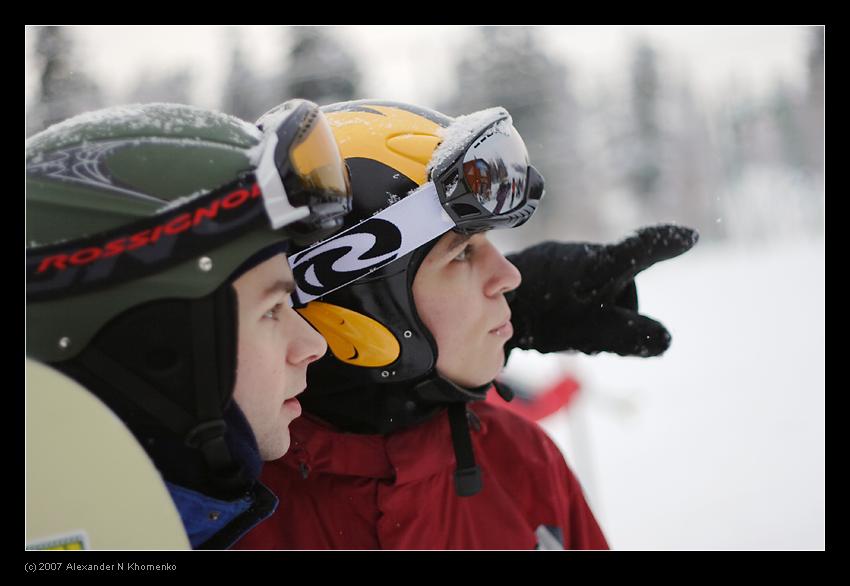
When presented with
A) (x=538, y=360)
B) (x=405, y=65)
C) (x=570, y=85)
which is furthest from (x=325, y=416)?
(x=570, y=85)

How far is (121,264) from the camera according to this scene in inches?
53.2

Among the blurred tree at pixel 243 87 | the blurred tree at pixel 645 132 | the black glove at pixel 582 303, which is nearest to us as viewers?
the black glove at pixel 582 303

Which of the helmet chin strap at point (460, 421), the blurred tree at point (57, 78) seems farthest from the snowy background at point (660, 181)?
the helmet chin strap at point (460, 421)

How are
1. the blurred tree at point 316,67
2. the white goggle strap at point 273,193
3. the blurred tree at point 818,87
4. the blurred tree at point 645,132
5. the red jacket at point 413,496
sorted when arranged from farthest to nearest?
the blurred tree at point 645,132
the blurred tree at point 316,67
the blurred tree at point 818,87
the red jacket at point 413,496
the white goggle strap at point 273,193

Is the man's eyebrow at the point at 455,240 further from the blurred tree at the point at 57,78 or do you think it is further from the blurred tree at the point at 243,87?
the blurred tree at the point at 243,87

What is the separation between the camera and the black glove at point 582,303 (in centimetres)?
263

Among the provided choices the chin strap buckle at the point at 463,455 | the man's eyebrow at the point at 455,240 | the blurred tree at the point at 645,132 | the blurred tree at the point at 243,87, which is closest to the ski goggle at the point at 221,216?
the man's eyebrow at the point at 455,240

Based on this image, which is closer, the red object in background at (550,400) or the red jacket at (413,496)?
the red jacket at (413,496)

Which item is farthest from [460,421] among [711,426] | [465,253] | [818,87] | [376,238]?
[711,426]

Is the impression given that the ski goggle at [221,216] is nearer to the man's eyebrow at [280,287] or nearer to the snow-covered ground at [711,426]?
the man's eyebrow at [280,287]

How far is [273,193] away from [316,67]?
66.2 feet

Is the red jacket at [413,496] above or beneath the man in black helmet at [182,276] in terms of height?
beneath

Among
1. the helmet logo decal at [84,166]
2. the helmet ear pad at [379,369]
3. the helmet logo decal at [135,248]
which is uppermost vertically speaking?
the helmet logo decal at [84,166]

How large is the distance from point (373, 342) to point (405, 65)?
1330cm
